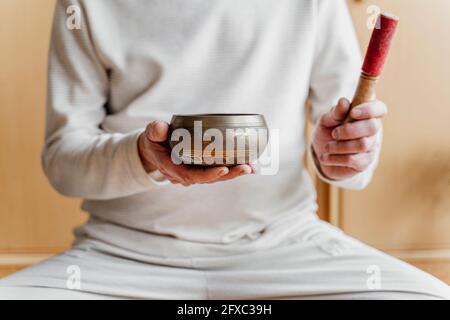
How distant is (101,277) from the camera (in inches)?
21.2

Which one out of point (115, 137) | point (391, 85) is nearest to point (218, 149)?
point (115, 137)

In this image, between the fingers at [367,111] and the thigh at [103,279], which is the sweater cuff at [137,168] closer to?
the thigh at [103,279]

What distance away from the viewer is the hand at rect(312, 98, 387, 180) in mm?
523

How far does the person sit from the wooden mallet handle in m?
0.02

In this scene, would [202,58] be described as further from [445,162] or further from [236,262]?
[445,162]

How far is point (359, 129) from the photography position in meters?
0.53

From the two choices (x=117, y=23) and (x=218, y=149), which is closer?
(x=218, y=149)

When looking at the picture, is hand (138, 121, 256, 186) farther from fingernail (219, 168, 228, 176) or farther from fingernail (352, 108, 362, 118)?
fingernail (352, 108, 362, 118)

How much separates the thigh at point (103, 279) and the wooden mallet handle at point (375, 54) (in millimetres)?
226

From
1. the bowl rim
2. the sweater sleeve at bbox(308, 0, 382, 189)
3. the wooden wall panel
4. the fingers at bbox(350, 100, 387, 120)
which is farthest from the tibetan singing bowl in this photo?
the wooden wall panel

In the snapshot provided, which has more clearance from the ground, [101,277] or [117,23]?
[117,23]

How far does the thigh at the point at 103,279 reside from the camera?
0.51m

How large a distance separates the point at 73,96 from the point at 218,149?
259mm
